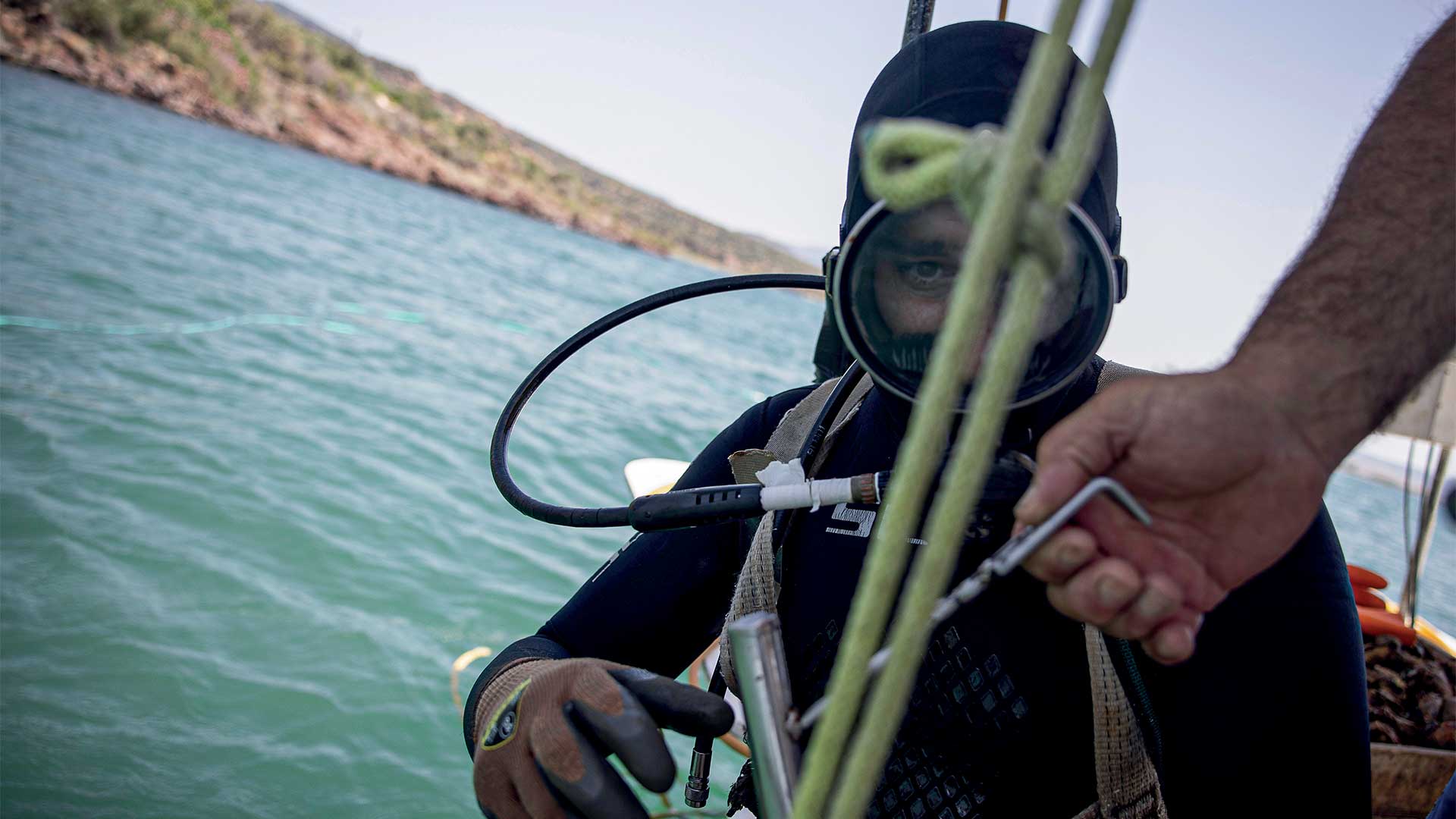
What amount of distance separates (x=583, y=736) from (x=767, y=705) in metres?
0.33

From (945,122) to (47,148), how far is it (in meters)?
16.7

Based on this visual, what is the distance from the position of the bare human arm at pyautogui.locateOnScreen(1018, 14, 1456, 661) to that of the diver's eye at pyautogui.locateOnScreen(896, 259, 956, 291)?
1.42 feet

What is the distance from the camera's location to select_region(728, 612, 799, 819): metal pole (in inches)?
29.5

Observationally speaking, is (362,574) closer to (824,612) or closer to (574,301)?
(824,612)

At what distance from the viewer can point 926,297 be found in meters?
1.11

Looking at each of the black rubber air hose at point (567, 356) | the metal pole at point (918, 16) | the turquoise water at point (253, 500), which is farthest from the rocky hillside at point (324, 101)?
the black rubber air hose at point (567, 356)

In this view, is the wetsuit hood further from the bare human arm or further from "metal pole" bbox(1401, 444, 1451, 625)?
"metal pole" bbox(1401, 444, 1451, 625)

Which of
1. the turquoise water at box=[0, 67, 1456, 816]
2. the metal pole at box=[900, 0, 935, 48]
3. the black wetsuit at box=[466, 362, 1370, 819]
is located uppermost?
the metal pole at box=[900, 0, 935, 48]

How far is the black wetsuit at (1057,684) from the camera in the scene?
3.19 ft

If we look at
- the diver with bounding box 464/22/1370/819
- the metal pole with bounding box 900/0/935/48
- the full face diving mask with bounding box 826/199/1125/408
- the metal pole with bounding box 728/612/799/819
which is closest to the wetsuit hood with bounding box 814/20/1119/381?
the diver with bounding box 464/22/1370/819

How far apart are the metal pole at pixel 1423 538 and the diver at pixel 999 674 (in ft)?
9.96

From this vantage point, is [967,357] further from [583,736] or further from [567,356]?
[567,356]

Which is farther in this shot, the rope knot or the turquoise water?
the turquoise water

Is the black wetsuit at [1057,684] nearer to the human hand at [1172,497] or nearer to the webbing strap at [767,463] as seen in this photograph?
the webbing strap at [767,463]
